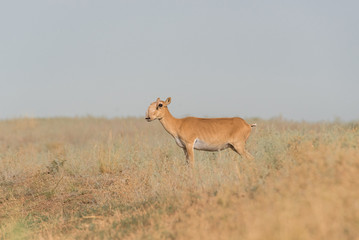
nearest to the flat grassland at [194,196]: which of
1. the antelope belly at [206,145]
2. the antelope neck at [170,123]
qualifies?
the antelope neck at [170,123]

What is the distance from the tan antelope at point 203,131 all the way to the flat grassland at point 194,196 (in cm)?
130

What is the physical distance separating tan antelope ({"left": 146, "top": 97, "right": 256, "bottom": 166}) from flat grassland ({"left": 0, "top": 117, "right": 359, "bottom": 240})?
130cm

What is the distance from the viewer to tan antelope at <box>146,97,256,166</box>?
12.0 m

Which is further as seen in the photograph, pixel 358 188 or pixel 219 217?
pixel 219 217

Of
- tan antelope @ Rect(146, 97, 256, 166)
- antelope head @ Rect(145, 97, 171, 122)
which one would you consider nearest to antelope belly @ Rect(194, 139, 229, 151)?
tan antelope @ Rect(146, 97, 256, 166)

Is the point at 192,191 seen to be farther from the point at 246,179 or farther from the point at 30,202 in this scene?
the point at 30,202

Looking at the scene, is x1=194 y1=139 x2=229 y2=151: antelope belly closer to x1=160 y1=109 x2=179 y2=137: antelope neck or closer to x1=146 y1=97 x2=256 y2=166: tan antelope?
x1=146 y1=97 x2=256 y2=166: tan antelope

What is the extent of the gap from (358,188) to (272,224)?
1.45 metres

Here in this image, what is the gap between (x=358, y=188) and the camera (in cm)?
569

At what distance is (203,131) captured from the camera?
1207 cm

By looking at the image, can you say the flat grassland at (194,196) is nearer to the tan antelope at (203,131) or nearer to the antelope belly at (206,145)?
the tan antelope at (203,131)

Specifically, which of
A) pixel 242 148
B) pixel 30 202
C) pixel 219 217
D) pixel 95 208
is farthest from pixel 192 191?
pixel 30 202

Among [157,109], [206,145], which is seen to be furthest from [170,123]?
[206,145]

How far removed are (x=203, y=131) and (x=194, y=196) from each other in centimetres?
443
